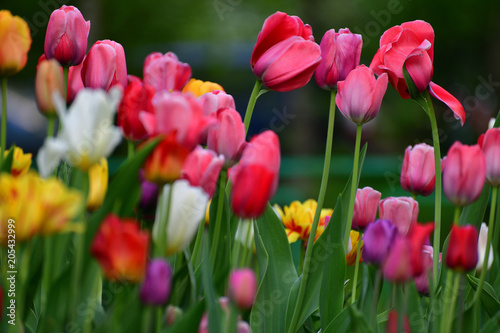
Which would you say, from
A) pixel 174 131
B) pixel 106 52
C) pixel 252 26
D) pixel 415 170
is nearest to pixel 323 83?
pixel 415 170

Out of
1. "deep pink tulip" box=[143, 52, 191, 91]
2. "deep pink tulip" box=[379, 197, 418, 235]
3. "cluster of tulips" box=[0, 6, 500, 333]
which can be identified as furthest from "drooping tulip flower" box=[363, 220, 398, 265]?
"deep pink tulip" box=[143, 52, 191, 91]

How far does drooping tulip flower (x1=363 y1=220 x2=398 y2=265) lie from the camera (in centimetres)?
72

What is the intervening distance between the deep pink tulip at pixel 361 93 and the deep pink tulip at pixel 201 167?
0.94 feet

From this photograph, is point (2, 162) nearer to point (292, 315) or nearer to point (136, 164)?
point (136, 164)

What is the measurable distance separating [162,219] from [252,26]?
819 cm

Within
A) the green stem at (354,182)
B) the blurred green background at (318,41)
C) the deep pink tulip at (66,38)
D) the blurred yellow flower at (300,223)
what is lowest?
the blurred green background at (318,41)

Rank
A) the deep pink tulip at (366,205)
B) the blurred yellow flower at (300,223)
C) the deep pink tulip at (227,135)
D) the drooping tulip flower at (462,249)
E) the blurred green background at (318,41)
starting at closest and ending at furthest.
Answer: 1. the drooping tulip flower at (462,249)
2. the deep pink tulip at (227,135)
3. the deep pink tulip at (366,205)
4. the blurred yellow flower at (300,223)
5. the blurred green background at (318,41)

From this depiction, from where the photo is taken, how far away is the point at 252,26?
8.61m

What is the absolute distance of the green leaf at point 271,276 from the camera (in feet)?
3.02

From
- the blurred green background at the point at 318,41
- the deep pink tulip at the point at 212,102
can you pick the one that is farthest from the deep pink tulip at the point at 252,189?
the blurred green background at the point at 318,41

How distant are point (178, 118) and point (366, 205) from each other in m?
0.49

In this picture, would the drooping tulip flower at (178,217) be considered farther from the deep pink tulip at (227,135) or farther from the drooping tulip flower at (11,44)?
the drooping tulip flower at (11,44)

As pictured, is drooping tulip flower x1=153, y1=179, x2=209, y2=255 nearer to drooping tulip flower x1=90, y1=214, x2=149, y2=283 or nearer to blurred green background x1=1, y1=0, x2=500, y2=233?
drooping tulip flower x1=90, y1=214, x2=149, y2=283

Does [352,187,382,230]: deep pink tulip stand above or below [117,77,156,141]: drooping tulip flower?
below
